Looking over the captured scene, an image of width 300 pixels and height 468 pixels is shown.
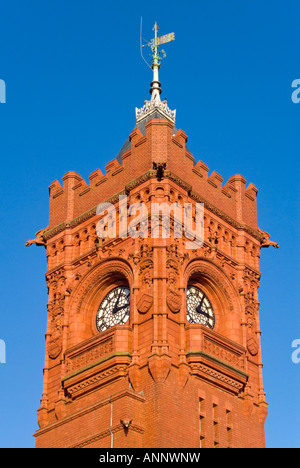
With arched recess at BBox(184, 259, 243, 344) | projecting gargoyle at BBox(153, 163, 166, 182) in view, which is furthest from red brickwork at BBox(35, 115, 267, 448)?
projecting gargoyle at BBox(153, 163, 166, 182)

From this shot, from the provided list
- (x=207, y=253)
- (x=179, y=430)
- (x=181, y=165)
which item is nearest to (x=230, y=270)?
(x=207, y=253)

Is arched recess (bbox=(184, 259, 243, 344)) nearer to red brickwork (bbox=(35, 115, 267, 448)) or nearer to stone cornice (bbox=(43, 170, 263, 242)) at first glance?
red brickwork (bbox=(35, 115, 267, 448))

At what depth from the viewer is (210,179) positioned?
57.5m

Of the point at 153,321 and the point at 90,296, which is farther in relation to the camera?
the point at 90,296

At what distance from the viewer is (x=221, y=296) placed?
55188 mm

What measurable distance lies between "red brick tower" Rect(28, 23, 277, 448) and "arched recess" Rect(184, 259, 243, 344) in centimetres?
5

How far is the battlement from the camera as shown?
5528 centimetres

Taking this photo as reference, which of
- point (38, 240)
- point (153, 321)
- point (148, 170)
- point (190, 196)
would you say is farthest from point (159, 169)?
point (38, 240)

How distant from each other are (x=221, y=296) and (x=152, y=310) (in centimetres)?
530

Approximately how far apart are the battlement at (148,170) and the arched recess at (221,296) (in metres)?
3.48

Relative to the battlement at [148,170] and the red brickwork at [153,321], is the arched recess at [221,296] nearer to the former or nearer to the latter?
the red brickwork at [153,321]

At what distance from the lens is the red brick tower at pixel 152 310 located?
4975 cm

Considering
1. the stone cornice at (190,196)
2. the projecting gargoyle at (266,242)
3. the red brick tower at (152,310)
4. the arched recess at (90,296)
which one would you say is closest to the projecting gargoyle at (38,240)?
the red brick tower at (152,310)

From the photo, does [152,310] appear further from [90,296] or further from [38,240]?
[38,240]
